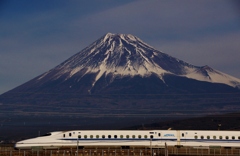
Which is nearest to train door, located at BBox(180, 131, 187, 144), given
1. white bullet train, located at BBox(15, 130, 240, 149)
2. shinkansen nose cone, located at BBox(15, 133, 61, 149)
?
white bullet train, located at BBox(15, 130, 240, 149)

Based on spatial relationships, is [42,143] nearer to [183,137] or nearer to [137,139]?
[137,139]

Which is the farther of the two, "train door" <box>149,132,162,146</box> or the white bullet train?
"train door" <box>149,132,162,146</box>

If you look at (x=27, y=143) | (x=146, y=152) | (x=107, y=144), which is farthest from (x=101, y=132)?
(x=146, y=152)

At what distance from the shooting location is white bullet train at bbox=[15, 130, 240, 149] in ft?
385

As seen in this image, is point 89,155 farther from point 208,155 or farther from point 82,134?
point 82,134

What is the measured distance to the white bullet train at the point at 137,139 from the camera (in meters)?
117

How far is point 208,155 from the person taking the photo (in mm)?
97750

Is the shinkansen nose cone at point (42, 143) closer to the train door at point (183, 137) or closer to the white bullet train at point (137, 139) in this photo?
the white bullet train at point (137, 139)

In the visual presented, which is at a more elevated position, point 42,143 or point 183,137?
point 183,137

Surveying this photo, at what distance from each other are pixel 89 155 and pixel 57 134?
22161mm

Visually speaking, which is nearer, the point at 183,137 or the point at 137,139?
the point at 183,137

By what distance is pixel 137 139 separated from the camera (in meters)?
119

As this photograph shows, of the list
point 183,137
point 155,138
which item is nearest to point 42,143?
point 155,138

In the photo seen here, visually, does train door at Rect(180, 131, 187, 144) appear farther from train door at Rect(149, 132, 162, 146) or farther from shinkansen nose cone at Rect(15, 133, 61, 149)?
shinkansen nose cone at Rect(15, 133, 61, 149)
